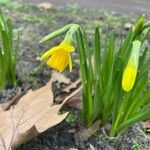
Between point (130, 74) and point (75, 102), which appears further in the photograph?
point (75, 102)

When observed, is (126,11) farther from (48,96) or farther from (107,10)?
(48,96)

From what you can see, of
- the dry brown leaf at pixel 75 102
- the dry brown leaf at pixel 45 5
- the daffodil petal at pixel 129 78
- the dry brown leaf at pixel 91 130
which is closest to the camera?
the daffodil petal at pixel 129 78

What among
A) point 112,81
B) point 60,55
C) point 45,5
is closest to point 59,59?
point 60,55

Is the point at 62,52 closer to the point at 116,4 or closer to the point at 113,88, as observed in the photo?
the point at 113,88

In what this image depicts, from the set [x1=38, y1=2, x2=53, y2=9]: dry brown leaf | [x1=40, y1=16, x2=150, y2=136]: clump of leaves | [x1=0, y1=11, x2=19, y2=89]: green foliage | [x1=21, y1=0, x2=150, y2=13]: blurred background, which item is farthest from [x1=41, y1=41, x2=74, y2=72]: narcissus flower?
[x1=21, y1=0, x2=150, y2=13]: blurred background

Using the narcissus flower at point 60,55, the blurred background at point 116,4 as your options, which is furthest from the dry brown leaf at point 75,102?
the blurred background at point 116,4

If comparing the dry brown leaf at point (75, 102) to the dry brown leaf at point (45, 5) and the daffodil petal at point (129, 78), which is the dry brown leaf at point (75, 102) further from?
the dry brown leaf at point (45, 5)
